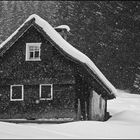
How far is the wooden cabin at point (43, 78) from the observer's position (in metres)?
29.0

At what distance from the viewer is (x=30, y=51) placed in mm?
30109

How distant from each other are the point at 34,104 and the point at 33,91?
86cm

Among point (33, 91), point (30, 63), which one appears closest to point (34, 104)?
point (33, 91)

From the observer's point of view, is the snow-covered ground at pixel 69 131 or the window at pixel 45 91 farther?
the window at pixel 45 91

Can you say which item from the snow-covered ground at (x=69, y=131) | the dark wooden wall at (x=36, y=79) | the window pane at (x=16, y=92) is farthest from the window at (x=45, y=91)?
the snow-covered ground at (x=69, y=131)

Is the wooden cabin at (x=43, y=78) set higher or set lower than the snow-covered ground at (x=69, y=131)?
higher

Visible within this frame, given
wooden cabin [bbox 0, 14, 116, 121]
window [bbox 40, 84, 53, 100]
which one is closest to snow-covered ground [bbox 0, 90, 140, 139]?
wooden cabin [bbox 0, 14, 116, 121]

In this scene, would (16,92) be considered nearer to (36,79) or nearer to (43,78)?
(36,79)

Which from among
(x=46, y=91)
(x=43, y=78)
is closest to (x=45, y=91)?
(x=46, y=91)

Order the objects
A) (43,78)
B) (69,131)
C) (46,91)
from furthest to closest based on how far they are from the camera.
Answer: (46,91)
(43,78)
(69,131)

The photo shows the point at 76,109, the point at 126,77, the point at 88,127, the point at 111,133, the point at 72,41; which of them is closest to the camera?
the point at 111,133

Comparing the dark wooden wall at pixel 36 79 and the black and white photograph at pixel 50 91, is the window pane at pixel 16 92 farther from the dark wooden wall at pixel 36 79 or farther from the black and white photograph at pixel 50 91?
the dark wooden wall at pixel 36 79

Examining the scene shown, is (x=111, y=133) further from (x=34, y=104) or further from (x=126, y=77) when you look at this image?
(x=126, y=77)

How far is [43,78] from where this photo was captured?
29.5 m
